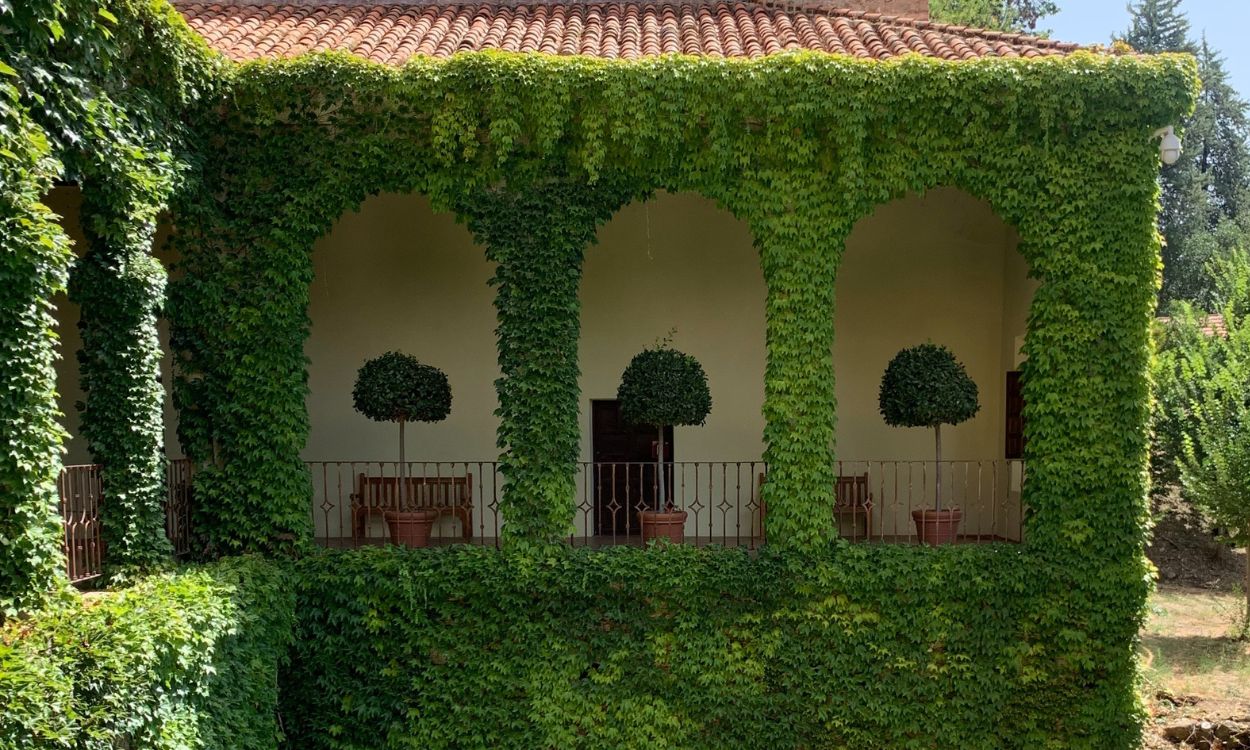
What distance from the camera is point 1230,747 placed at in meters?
8.18

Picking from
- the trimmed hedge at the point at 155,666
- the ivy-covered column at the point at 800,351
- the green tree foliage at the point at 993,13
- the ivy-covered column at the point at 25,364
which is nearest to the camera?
the trimmed hedge at the point at 155,666

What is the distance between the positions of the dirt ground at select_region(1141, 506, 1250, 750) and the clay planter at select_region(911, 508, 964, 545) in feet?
6.82

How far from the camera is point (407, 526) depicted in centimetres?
827

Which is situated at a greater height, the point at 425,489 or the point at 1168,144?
the point at 1168,144

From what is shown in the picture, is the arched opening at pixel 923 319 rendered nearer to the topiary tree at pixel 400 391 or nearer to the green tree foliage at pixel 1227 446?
the green tree foliage at pixel 1227 446

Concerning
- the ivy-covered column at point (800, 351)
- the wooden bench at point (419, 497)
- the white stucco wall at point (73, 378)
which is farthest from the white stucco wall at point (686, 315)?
the ivy-covered column at point (800, 351)

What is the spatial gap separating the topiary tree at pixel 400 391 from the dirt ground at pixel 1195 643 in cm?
705

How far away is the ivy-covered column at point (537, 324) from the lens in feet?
25.7

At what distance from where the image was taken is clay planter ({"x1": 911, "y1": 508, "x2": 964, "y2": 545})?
832 cm

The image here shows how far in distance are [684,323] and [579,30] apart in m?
3.44

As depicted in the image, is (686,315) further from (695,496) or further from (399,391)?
(399,391)

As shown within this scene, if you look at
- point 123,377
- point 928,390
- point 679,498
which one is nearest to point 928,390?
point 928,390

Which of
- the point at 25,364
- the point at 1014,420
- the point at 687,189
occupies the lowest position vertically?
the point at 1014,420

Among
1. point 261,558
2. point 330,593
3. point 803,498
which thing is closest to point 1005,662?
point 803,498
